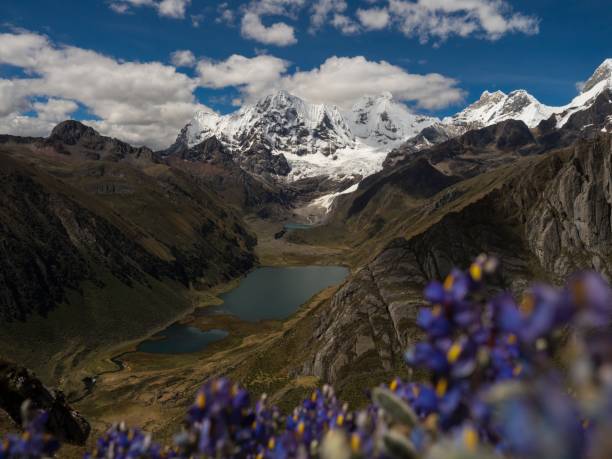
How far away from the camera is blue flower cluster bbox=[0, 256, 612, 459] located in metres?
3.01

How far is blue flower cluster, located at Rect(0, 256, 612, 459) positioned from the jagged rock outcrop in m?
36.2

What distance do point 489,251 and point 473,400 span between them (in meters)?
113

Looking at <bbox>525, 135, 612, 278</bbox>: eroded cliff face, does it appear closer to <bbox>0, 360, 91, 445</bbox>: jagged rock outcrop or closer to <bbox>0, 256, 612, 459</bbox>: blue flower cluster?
<bbox>0, 360, 91, 445</bbox>: jagged rock outcrop

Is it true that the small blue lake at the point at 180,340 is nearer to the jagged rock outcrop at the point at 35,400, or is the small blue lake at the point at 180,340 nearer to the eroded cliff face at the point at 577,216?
the jagged rock outcrop at the point at 35,400

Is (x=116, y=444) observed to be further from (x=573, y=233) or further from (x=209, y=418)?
(x=573, y=233)

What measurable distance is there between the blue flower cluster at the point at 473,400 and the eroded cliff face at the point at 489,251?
193 feet

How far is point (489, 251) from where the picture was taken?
109250 mm

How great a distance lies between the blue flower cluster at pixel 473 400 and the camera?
3.01 metres

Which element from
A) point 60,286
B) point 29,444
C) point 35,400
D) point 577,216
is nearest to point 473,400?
point 29,444

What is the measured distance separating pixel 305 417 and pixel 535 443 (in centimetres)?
557

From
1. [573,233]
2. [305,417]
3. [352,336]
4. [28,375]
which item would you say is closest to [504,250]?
[573,233]

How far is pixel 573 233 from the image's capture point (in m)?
114

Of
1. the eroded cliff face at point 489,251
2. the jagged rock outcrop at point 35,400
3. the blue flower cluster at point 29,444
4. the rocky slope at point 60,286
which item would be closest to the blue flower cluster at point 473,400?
the blue flower cluster at point 29,444

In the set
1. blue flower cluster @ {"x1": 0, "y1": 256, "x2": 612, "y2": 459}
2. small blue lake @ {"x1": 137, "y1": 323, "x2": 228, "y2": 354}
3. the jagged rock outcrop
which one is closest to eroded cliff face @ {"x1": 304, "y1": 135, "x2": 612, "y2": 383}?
the jagged rock outcrop
